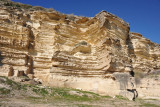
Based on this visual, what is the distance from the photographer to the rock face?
15.6 m

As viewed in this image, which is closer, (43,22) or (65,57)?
(65,57)

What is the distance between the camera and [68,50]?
18641mm

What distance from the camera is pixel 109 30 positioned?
18.0 meters

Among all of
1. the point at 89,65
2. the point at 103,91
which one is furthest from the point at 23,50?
the point at 103,91

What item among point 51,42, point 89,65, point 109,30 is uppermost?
point 109,30

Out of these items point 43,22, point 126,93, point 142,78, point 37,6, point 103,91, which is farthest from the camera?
point 37,6

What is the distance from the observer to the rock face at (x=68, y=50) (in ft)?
51.3

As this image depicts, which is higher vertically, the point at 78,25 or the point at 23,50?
the point at 78,25

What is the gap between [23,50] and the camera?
16.8 metres

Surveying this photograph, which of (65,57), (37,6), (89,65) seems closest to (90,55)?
(89,65)

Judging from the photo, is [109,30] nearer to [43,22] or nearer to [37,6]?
[43,22]

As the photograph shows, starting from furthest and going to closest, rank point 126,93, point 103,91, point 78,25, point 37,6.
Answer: point 37,6, point 78,25, point 103,91, point 126,93

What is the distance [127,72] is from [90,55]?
491 centimetres

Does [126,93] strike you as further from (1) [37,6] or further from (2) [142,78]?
(1) [37,6]
